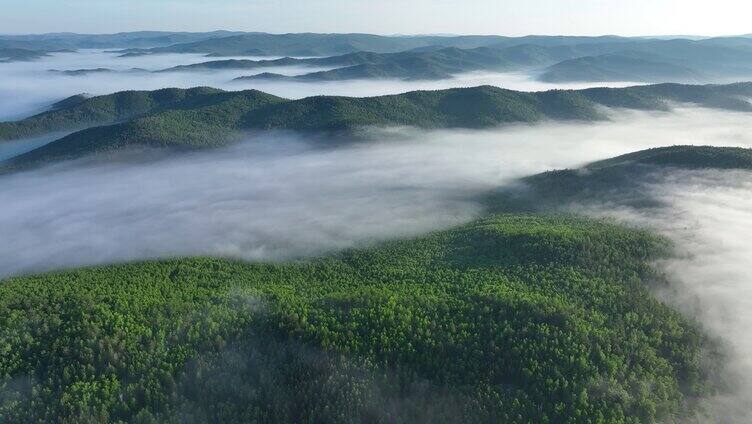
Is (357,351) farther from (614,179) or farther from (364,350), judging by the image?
(614,179)

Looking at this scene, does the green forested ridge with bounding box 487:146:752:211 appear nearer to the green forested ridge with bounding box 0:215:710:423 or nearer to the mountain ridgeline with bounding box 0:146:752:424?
Result: the mountain ridgeline with bounding box 0:146:752:424

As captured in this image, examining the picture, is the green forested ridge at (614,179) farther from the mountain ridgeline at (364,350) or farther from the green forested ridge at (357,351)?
the green forested ridge at (357,351)

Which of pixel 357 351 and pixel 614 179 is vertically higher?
pixel 614 179

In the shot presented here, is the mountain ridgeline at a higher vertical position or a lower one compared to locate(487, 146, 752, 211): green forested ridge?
lower

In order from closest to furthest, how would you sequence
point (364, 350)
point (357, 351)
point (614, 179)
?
1. point (357, 351)
2. point (364, 350)
3. point (614, 179)

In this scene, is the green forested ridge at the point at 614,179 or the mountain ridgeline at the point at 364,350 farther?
the green forested ridge at the point at 614,179

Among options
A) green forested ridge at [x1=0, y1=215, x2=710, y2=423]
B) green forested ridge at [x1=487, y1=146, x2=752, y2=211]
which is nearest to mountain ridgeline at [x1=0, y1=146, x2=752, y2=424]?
green forested ridge at [x1=0, y1=215, x2=710, y2=423]

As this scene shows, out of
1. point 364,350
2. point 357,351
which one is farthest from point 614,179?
point 357,351

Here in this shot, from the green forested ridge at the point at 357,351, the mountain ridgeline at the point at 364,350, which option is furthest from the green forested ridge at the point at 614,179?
the green forested ridge at the point at 357,351
